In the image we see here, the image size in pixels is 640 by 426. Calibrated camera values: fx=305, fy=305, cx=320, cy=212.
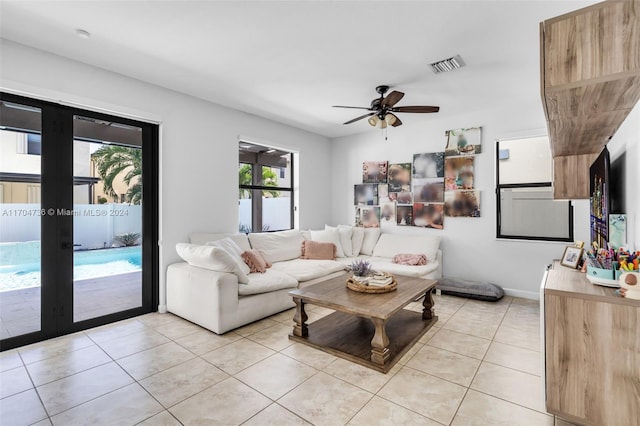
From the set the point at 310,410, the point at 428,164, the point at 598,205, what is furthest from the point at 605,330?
the point at 428,164

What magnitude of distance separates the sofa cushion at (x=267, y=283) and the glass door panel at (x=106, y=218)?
139 cm

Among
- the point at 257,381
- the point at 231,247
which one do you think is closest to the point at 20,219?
the point at 231,247

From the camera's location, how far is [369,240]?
546 centimetres

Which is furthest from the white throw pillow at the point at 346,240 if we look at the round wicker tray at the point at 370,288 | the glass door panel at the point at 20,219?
the glass door panel at the point at 20,219

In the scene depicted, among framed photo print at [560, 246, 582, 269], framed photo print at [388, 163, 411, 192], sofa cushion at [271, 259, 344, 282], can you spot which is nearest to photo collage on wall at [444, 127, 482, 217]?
framed photo print at [388, 163, 411, 192]

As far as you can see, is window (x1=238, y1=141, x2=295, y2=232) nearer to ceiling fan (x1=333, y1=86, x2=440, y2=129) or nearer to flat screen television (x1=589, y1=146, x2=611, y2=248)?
ceiling fan (x1=333, y1=86, x2=440, y2=129)

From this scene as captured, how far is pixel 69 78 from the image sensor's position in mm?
2959

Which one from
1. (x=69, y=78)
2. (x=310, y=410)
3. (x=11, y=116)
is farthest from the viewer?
(x=69, y=78)

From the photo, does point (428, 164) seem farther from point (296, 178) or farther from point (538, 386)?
point (538, 386)

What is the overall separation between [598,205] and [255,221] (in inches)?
167

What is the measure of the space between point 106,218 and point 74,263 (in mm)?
536

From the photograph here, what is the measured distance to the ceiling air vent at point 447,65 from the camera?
115 inches

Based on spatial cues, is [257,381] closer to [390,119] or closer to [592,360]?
[592,360]

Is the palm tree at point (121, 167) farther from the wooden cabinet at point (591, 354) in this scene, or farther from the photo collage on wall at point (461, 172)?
the photo collage on wall at point (461, 172)
